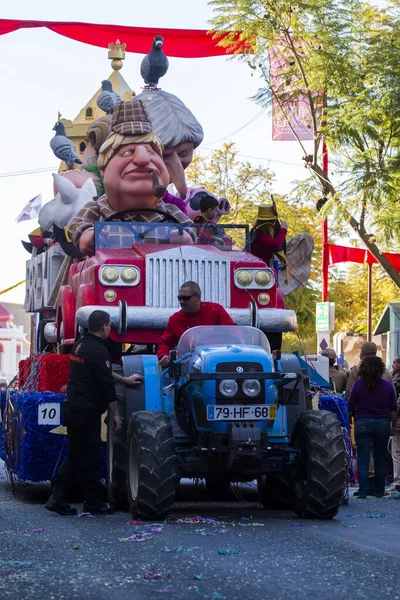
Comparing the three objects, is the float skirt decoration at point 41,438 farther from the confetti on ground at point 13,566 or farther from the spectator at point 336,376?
the spectator at point 336,376

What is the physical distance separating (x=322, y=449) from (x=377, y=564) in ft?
7.77

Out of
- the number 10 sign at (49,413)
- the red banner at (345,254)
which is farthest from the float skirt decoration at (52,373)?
the red banner at (345,254)

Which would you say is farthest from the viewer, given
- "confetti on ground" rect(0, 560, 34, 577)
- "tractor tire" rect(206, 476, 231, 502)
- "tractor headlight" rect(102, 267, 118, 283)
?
"tractor headlight" rect(102, 267, 118, 283)

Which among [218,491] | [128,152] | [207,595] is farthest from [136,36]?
[207,595]

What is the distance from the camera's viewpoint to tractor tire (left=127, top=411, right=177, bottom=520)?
374 inches

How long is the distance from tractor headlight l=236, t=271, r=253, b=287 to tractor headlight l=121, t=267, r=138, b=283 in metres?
1.13

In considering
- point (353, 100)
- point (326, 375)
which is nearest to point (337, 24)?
point (353, 100)

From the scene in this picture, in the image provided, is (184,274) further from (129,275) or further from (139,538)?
(139,538)

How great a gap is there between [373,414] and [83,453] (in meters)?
4.41

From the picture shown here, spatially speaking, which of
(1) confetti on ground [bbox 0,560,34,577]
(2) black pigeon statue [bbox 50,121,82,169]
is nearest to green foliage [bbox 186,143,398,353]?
(2) black pigeon statue [bbox 50,121,82,169]

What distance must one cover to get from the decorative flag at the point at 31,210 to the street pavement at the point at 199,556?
12542 mm

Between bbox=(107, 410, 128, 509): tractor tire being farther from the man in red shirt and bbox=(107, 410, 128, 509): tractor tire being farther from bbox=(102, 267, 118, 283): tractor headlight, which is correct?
bbox=(102, 267, 118, 283): tractor headlight

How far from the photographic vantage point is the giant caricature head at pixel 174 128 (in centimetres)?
1948

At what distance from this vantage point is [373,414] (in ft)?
45.6
